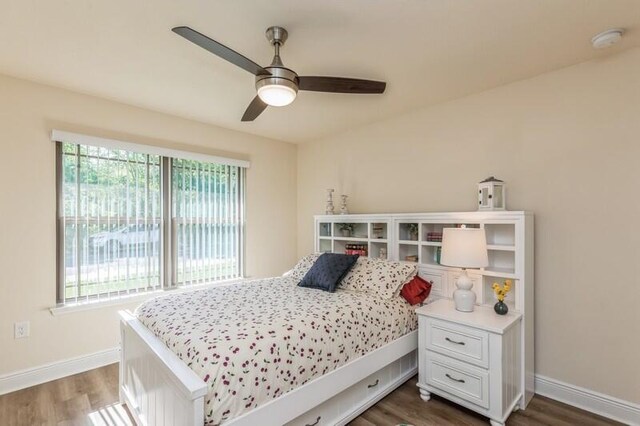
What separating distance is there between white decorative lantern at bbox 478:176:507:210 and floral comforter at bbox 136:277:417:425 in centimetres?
105

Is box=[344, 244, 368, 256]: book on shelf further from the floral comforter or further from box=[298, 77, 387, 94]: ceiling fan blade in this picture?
box=[298, 77, 387, 94]: ceiling fan blade

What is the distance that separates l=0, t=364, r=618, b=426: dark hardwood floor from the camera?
2094 millimetres

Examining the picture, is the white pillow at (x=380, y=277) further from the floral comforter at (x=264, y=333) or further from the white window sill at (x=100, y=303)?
the white window sill at (x=100, y=303)

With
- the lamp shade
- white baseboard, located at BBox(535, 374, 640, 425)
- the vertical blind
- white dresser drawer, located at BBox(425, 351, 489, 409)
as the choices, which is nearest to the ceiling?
the vertical blind

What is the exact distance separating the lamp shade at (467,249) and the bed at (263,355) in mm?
583

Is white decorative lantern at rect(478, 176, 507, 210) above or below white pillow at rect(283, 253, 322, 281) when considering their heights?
above

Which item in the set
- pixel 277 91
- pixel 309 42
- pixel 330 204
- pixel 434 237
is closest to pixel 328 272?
pixel 434 237

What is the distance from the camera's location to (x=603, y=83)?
2219 mm

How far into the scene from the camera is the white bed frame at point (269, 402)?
4.76ft

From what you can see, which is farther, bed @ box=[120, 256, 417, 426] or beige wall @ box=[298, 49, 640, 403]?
beige wall @ box=[298, 49, 640, 403]

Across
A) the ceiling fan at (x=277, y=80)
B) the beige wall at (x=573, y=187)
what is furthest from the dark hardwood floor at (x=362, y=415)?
the ceiling fan at (x=277, y=80)

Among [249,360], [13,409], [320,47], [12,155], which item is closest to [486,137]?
[320,47]

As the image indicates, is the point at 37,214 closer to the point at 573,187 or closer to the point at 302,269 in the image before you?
the point at 302,269

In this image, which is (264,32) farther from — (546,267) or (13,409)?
(13,409)
